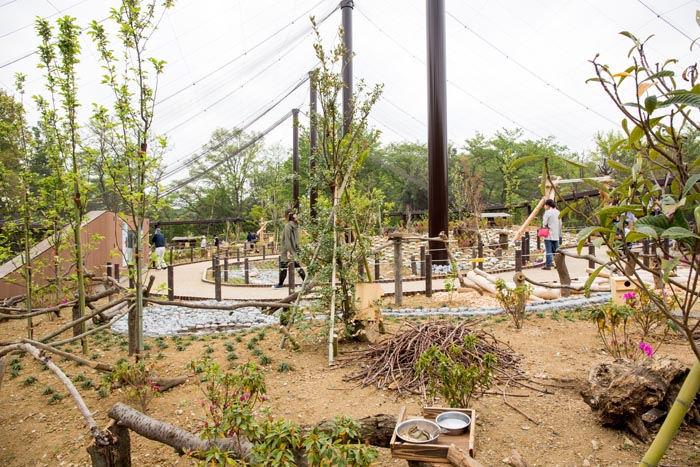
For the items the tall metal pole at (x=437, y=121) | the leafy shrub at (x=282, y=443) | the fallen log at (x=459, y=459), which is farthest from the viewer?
the tall metal pole at (x=437, y=121)

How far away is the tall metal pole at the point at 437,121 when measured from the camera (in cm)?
1034

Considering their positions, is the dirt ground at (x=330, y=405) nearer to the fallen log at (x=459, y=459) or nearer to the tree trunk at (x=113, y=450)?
the tree trunk at (x=113, y=450)

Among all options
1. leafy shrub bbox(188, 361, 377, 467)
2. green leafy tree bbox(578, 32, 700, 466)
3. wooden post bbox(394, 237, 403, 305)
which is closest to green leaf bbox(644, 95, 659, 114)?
green leafy tree bbox(578, 32, 700, 466)

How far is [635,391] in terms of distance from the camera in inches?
89.4

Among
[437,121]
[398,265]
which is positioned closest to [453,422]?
[398,265]

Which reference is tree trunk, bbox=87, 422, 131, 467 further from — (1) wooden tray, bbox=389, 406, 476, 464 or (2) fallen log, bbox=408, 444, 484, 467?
(2) fallen log, bbox=408, 444, 484, 467

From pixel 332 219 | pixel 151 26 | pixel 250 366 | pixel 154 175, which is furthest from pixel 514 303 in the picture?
pixel 151 26

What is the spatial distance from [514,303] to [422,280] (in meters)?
4.27

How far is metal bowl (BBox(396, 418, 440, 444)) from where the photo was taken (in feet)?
6.27

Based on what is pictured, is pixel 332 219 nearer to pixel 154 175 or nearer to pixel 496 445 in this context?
pixel 154 175

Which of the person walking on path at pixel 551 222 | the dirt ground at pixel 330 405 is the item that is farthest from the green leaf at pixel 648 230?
the person walking on path at pixel 551 222

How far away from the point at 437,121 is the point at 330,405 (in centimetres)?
888

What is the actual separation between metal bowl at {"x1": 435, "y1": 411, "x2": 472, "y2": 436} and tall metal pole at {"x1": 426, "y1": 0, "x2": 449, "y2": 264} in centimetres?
799

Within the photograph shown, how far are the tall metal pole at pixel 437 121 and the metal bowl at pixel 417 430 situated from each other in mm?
8180
